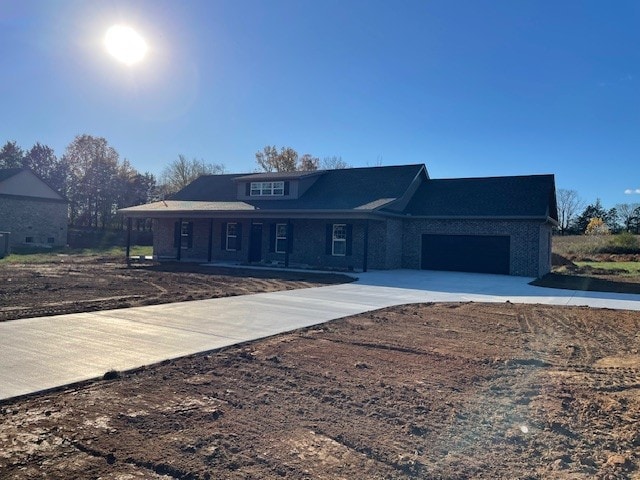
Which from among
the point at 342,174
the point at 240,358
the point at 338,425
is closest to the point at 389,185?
the point at 342,174

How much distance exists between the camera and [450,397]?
4.92 meters

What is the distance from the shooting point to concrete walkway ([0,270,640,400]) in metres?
5.55

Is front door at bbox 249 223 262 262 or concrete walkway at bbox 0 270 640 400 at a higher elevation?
front door at bbox 249 223 262 262

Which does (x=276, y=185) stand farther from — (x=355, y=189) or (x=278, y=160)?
(x=278, y=160)

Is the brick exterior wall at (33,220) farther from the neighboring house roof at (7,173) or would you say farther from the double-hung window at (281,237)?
the double-hung window at (281,237)

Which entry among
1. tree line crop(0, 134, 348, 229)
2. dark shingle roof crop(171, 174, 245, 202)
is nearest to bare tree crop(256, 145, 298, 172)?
tree line crop(0, 134, 348, 229)

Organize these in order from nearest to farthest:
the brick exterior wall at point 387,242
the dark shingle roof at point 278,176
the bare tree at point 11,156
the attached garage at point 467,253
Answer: the brick exterior wall at point 387,242 < the attached garage at point 467,253 < the dark shingle roof at point 278,176 < the bare tree at point 11,156

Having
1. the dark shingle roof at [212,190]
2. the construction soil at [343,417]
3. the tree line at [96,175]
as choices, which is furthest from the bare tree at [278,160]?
the construction soil at [343,417]

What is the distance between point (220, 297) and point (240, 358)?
5.90 meters

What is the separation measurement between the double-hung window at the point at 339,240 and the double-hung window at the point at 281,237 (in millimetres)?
2722

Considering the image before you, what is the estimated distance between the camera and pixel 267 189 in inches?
1013

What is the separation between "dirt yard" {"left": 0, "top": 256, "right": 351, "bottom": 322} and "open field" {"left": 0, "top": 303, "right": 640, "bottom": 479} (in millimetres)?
5081

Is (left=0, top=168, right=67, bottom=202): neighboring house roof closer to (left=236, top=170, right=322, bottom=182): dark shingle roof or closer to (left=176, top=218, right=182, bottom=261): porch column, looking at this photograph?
(left=176, top=218, right=182, bottom=261): porch column

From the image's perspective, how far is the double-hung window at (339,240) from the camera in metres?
22.5
